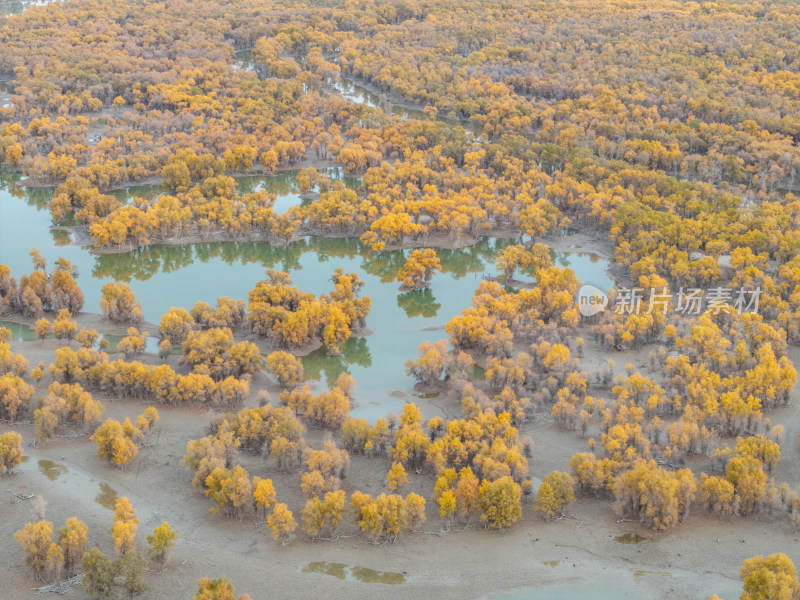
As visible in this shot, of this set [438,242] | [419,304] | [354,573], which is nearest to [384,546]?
[354,573]

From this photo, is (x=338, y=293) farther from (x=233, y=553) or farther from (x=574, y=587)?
(x=574, y=587)

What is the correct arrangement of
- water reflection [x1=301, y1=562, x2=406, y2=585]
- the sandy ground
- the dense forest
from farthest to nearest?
the dense forest → water reflection [x1=301, y1=562, x2=406, y2=585] → the sandy ground

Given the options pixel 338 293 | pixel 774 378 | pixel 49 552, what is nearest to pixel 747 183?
pixel 774 378

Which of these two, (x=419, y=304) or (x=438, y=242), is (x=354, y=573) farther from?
(x=438, y=242)

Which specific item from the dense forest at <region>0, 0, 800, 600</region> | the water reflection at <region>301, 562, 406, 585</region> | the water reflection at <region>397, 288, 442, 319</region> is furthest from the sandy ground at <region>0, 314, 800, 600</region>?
the water reflection at <region>397, 288, 442, 319</region>

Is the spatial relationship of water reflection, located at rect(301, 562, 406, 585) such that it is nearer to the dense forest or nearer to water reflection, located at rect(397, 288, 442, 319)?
the dense forest

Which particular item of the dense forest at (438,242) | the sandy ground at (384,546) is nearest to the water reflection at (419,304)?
the dense forest at (438,242)

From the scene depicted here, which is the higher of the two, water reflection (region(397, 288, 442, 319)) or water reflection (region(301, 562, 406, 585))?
water reflection (region(397, 288, 442, 319))

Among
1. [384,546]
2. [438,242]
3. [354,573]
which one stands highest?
[438,242]

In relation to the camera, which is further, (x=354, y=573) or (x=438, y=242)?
(x=438, y=242)
